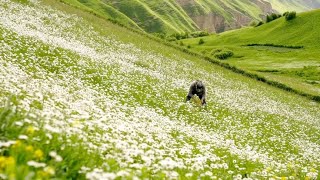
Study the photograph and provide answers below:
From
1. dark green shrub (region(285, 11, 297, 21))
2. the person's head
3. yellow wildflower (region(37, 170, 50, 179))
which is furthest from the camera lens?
dark green shrub (region(285, 11, 297, 21))

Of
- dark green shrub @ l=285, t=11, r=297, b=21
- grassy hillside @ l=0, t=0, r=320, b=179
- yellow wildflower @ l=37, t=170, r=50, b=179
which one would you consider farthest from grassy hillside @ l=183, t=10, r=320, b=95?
yellow wildflower @ l=37, t=170, r=50, b=179

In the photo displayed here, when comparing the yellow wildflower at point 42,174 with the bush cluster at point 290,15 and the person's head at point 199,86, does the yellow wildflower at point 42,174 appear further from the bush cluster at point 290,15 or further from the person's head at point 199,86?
the bush cluster at point 290,15

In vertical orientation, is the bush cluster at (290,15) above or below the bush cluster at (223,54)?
above

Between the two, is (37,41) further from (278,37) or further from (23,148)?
(278,37)

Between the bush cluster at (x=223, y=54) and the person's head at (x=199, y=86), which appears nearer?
the person's head at (x=199, y=86)

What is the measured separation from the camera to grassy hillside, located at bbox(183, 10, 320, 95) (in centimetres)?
9169

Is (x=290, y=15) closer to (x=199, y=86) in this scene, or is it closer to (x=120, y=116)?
(x=199, y=86)

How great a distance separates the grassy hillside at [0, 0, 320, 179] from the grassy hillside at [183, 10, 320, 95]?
42.4 m

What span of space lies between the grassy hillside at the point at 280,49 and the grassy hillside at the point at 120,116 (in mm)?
42357

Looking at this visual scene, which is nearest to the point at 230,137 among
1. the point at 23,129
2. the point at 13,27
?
the point at 23,129

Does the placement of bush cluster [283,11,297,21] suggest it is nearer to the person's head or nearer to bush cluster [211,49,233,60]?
bush cluster [211,49,233,60]

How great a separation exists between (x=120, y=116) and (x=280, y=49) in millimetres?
121424

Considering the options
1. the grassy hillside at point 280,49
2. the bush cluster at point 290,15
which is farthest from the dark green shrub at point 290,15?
the grassy hillside at point 280,49

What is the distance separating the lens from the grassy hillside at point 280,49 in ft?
301
